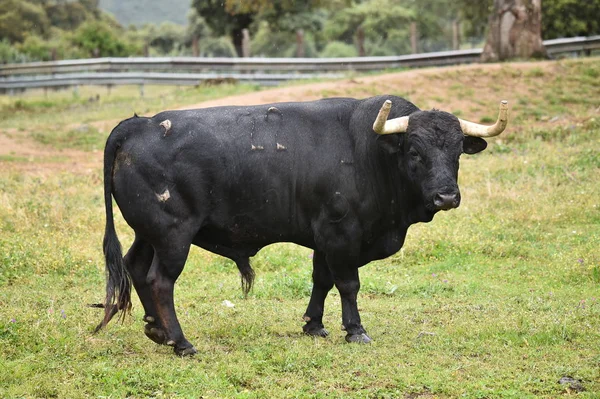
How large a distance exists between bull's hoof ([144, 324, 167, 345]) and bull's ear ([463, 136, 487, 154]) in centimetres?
308

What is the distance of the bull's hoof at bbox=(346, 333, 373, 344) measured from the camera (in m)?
7.68

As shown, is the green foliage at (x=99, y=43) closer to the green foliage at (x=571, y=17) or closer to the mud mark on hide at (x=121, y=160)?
the green foliage at (x=571, y=17)

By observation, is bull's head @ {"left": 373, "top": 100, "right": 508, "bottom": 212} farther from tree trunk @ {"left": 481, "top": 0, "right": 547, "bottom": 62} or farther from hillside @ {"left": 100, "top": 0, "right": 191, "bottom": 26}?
hillside @ {"left": 100, "top": 0, "right": 191, "bottom": 26}

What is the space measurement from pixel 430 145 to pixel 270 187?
1.41 meters

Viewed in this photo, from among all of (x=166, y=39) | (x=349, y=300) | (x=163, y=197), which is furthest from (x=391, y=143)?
(x=166, y=39)

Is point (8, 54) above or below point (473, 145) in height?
below

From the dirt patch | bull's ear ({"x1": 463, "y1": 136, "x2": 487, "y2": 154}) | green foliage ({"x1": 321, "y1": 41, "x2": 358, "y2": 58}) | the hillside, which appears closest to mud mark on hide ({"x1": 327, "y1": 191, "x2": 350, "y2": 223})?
bull's ear ({"x1": 463, "y1": 136, "x2": 487, "y2": 154})

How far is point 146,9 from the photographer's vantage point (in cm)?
18312

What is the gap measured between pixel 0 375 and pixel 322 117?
136 inches

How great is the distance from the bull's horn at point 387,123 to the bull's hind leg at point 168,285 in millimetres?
1859

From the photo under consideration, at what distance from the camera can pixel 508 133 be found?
18.0m

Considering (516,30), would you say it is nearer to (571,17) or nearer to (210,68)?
(571,17)

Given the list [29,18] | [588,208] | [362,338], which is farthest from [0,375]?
[29,18]

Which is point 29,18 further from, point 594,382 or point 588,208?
point 594,382
